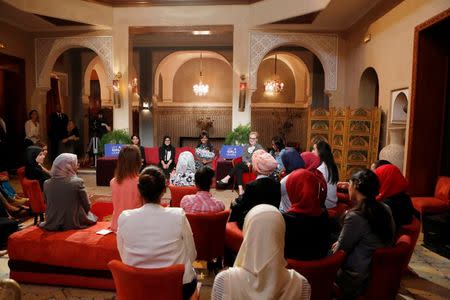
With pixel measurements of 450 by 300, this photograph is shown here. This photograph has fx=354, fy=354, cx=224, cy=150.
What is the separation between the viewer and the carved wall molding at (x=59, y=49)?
9484 millimetres

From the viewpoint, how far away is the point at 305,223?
2459mm

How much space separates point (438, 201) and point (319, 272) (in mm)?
3990

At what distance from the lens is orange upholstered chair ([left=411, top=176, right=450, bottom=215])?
5.02 meters

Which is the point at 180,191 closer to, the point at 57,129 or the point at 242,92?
the point at 242,92

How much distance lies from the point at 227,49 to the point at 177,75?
135 inches

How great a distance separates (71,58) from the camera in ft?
41.2

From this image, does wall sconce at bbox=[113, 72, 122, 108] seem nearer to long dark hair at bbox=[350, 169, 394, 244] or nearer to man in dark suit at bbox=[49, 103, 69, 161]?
man in dark suit at bbox=[49, 103, 69, 161]

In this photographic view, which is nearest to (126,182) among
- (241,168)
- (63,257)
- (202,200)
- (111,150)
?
(202,200)

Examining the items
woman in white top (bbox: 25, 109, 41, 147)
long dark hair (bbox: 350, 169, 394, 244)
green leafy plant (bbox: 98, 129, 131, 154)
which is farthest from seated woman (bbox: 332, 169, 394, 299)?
woman in white top (bbox: 25, 109, 41, 147)

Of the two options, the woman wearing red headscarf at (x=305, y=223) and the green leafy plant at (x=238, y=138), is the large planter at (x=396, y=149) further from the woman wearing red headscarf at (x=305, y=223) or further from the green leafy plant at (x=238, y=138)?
the woman wearing red headscarf at (x=305, y=223)

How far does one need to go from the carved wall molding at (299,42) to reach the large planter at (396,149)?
353cm

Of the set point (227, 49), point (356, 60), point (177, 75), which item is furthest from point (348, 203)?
point (177, 75)

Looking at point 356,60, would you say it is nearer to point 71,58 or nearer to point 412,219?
point 412,219

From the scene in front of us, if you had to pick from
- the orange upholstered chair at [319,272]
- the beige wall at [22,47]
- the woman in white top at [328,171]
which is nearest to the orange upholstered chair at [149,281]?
the orange upholstered chair at [319,272]
